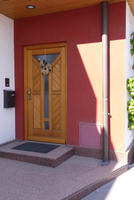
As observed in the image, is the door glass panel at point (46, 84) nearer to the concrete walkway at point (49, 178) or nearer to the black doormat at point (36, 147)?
the black doormat at point (36, 147)

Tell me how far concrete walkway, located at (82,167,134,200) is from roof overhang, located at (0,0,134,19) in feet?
9.17

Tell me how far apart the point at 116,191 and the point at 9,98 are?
2524 mm

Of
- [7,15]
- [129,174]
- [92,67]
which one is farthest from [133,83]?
[7,15]

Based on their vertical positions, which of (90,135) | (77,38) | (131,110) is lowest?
(90,135)

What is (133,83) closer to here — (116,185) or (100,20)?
(100,20)

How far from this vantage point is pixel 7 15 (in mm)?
3920

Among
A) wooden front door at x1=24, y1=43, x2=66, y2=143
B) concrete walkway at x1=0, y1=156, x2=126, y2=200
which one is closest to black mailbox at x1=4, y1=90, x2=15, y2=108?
wooden front door at x1=24, y1=43, x2=66, y2=143

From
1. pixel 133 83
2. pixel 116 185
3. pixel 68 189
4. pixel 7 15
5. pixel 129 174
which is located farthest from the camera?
pixel 7 15

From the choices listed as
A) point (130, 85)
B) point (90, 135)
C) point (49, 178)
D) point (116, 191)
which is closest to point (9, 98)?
point (90, 135)

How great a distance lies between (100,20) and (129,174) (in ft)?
8.40

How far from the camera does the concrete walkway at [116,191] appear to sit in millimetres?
2539

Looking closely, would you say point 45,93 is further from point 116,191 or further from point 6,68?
point 116,191

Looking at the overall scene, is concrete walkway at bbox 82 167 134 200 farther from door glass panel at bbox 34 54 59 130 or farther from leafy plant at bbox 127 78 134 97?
door glass panel at bbox 34 54 59 130

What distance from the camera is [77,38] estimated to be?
3637 millimetres
